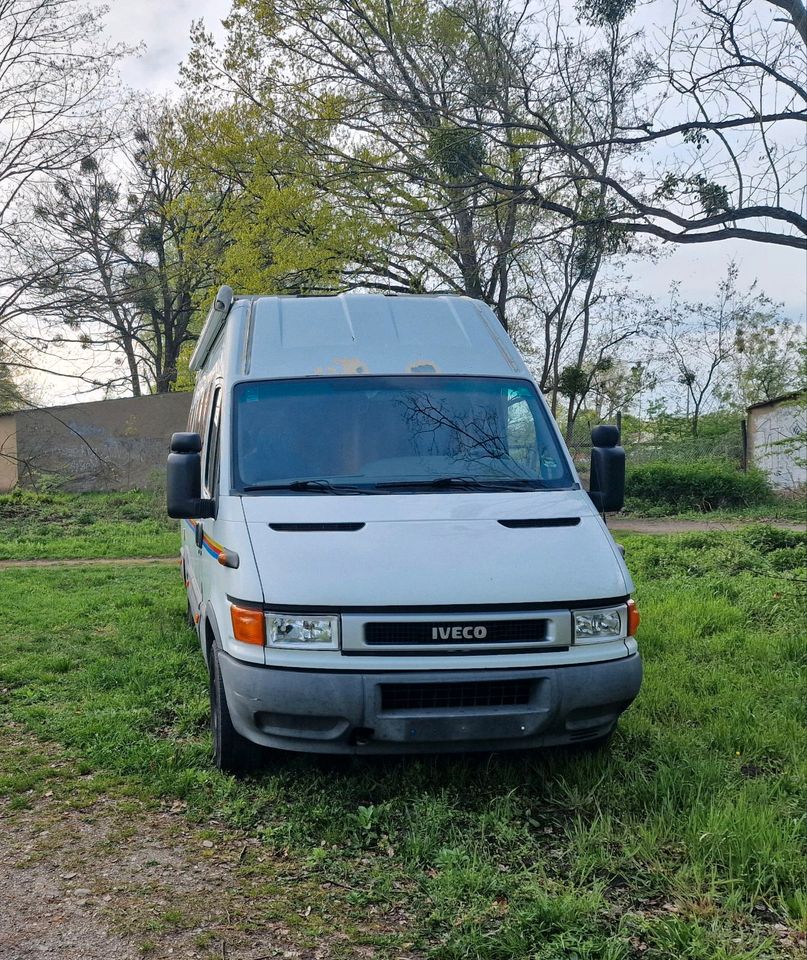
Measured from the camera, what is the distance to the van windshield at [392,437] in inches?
191

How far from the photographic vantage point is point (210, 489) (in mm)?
5438

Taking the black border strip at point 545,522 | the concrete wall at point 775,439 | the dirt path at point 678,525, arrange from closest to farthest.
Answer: the black border strip at point 545,522 → the dirt path at point 678,525 → the concrete wall at point 775,439

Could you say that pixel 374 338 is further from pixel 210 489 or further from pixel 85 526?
pixel 85 526

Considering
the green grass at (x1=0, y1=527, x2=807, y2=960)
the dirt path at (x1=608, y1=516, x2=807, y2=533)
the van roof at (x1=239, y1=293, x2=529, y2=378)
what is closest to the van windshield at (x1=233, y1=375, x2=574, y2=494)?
the van roof at (x1=239, y1=293, x2=529, y2=378)

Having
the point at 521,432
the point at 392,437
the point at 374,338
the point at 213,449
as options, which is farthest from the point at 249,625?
the point at 374,338

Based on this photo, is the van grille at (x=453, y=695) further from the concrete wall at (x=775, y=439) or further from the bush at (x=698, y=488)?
the concrete wall at (x=775, y=439)

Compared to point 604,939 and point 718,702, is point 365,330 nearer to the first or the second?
point 718,702

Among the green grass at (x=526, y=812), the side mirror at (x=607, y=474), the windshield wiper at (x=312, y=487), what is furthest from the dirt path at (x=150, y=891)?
the side mirror at (x=607, y=474)

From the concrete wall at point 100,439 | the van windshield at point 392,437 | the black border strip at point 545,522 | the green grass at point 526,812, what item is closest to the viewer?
the green grass at point 526,812

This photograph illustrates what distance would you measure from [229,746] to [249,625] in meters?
0.80

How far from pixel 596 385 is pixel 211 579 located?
25.4m

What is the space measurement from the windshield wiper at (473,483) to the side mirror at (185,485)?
101 centimetres

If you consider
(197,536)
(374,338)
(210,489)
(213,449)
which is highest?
(374,338)

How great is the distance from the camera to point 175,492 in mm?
4918
